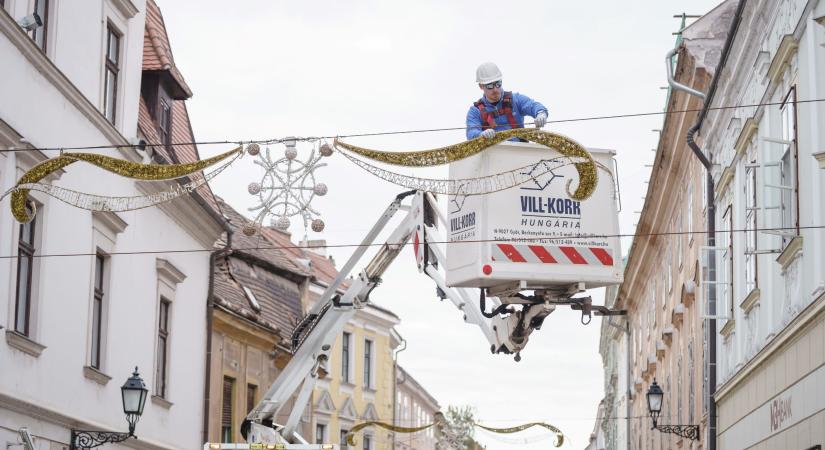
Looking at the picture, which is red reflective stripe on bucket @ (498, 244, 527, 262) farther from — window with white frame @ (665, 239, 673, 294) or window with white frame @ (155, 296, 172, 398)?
window with white frame @ (665, 239, 673, 294)

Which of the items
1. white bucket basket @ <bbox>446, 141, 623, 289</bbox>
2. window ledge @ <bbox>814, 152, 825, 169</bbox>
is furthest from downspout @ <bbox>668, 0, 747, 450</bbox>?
window ledge @ <bbox>814, 152, 825, 169</bbox>

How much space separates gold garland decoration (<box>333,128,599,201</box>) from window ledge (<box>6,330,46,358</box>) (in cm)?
563

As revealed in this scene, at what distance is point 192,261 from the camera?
2680cm

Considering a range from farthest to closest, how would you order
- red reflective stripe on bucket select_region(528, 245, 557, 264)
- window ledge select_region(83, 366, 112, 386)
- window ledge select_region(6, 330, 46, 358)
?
1. window ledge select_region(83, 366, 112, 386)
2. window ledge select_region(6, 330, 46, 358)
3. red reflective stripe on bucket select_region(528, 245, 557, 264)

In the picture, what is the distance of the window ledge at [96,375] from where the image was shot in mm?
20453

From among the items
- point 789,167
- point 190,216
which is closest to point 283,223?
point 789,167

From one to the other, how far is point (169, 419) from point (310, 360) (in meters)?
6.02

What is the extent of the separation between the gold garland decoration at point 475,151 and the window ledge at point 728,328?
19.7 ft

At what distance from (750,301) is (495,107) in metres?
4.18

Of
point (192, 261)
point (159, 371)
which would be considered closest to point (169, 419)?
point (159, 371)

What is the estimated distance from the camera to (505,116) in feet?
49.6

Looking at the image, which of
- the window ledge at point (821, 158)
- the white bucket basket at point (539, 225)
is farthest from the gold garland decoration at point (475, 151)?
the window ledge at point (821, 158)

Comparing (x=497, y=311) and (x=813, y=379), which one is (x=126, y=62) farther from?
(x=813, y=379)

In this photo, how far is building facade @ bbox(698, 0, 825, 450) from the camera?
520 inches
